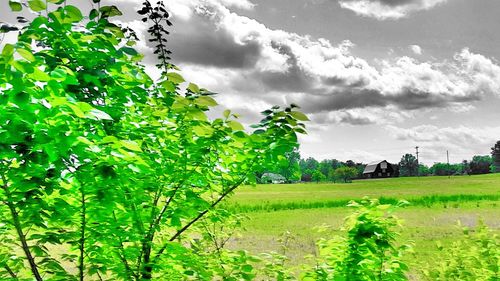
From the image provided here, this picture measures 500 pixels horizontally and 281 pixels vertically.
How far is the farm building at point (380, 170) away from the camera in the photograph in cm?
16350

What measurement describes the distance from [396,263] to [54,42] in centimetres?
348

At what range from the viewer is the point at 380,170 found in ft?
541

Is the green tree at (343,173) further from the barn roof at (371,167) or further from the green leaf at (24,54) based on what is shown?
the green leaf at (24,54)

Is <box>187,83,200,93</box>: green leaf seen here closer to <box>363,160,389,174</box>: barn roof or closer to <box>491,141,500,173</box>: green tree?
<box>363,160,389,174</box>: barn roof

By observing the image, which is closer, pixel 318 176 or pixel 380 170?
pixel 318 176

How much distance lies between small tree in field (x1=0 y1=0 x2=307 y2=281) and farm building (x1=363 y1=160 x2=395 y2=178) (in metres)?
166

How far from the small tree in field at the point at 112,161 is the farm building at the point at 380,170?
546ft

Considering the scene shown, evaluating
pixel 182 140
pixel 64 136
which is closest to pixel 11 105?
pixel 64 136

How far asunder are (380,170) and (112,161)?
17016 centimetres

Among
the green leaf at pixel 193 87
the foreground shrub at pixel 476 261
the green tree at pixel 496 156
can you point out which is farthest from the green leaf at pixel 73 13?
the green tree at pixel 496 156

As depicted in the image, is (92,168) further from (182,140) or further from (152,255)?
(152,255)

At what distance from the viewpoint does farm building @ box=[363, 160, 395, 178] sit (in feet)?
536

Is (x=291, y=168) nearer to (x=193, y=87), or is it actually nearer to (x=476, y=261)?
(x=193, y=87)

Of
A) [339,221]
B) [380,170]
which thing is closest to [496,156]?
[380,170]
